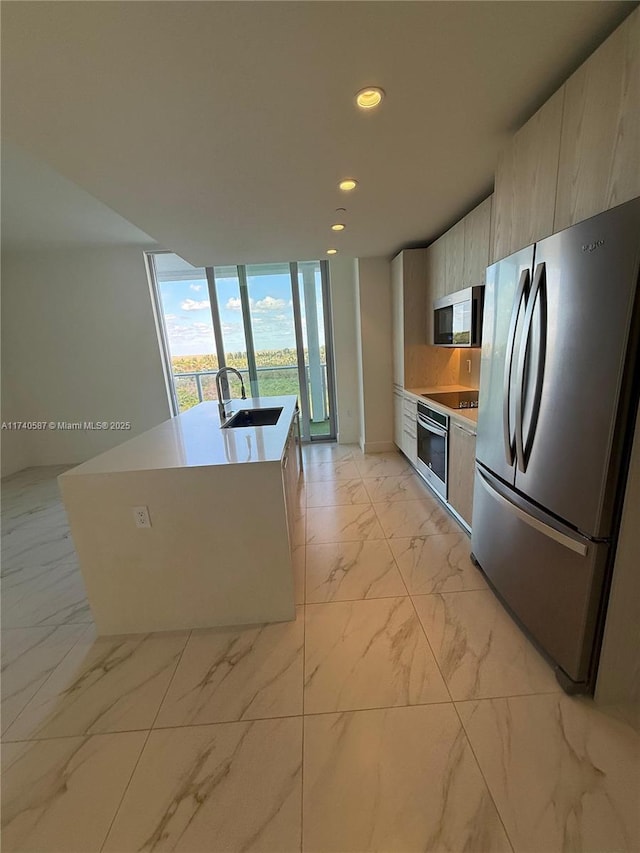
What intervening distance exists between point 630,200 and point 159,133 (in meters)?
1.88

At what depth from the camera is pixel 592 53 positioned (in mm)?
1173

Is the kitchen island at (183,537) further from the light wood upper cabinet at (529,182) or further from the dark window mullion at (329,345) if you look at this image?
the dark window mullion at (329,345)

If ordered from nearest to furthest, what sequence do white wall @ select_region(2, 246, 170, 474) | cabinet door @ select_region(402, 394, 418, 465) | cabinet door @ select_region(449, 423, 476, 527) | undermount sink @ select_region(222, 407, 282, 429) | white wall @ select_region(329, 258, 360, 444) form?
cabinet door @ select_region(449, 423, 476, 527)
undermount sink @ select_region(222, 407, 282, 429)
cabinet door @ select_region(402, 394, 418, 465)
white wall @ select_region(2, 246, 170, 474)
white wall @ select_region(329, 258, 360, 444)

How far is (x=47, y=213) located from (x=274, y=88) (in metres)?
3.41

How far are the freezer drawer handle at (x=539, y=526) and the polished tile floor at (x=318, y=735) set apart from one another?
641 mm

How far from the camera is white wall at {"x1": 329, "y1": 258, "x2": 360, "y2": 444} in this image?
14.8 ft

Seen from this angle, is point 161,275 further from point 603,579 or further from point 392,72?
point 603,579

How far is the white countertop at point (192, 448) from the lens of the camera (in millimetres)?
1683

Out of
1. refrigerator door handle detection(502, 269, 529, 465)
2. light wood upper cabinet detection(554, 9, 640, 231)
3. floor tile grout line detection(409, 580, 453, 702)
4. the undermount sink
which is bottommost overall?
floor tile grout line detection(409, 580, 453, 702)

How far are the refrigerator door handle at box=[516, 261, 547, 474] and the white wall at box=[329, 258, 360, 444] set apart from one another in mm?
3299

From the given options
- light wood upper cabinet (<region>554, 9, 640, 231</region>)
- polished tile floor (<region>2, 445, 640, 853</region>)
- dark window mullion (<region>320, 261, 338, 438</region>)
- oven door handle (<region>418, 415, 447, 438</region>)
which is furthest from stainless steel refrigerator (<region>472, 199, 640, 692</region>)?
dark window mullion (<region>320, 261, 338, 438</region>)

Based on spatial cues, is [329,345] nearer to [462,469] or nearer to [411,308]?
[411,308]

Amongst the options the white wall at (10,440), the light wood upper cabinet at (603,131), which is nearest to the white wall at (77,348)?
the white wall at (10,440)

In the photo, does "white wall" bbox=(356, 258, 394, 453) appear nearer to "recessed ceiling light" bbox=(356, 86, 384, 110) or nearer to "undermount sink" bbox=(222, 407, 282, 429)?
"undermount sink" bbox=(222, 407, 282, 429)
